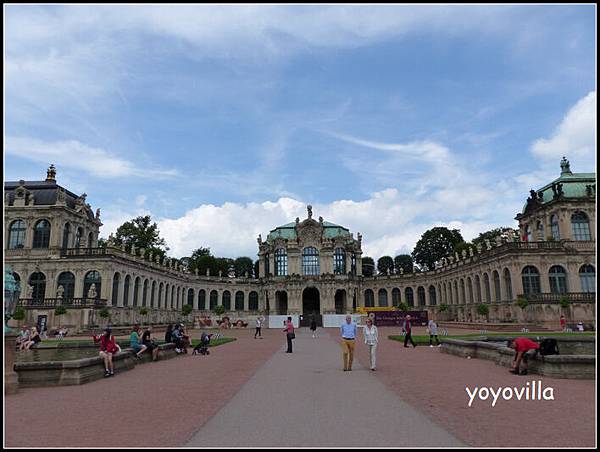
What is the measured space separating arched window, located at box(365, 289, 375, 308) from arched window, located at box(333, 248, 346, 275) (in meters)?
6.98

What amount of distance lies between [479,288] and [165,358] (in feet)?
163

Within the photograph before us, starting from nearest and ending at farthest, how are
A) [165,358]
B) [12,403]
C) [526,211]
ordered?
1. [12,403]
2. [165,358]
3. [526,211]

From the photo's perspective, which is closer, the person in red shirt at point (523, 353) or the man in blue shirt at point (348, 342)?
the person in red shirt at point (523, 353)

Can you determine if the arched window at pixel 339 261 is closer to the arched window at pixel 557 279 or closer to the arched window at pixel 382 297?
the arched window at pixel 382 297

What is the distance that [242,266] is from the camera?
124 meters

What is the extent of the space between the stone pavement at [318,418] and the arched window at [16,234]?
5555cm

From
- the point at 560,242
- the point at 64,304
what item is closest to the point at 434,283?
the point at 560,242

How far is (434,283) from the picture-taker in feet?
262

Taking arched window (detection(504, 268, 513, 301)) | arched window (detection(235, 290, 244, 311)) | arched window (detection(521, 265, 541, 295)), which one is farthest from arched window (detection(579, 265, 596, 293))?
arched window (detection(235, 290, 244, 311))

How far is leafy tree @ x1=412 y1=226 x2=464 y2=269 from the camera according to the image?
320ft

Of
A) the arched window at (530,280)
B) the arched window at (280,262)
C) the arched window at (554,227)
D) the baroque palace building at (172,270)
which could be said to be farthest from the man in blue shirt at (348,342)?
the arched window at (280,262)

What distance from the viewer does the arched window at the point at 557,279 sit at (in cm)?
5344

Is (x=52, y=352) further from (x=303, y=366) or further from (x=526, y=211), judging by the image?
(x=526, y=211)

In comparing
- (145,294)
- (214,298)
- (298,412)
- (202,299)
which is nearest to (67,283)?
(145,294)
